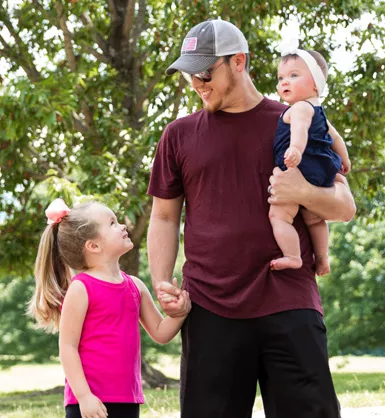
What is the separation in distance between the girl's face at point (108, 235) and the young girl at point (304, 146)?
2.15ft

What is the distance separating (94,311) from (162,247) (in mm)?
355

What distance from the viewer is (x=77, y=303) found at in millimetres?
3389

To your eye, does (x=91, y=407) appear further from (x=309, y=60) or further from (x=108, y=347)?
(x=309, y=60)

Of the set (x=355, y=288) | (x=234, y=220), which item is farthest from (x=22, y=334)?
(x=234, y=220)

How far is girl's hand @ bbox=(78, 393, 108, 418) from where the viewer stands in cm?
330

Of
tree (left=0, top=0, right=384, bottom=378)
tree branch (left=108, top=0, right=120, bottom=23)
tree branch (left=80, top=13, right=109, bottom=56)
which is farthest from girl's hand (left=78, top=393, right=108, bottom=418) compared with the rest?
tree branch (left=108, top=0, right=120, bottom=23)

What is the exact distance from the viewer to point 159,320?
3.60 m

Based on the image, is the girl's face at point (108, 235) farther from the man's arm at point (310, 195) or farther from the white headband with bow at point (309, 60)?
the white headband with bow at point (309, 60)

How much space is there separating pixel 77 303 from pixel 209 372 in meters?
0.56

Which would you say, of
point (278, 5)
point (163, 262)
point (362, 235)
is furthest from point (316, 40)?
point (362, 235)

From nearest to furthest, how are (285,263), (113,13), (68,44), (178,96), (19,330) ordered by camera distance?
(285,263) < (68,44) < (178,96) < (113,13) < (19,330)

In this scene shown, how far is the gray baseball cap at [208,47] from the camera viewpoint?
3.26 meters

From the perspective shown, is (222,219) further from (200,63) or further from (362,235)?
(362,235)

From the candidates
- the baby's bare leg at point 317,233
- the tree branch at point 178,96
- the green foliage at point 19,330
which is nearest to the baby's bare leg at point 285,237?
the baby's bare leg at point 317,233
